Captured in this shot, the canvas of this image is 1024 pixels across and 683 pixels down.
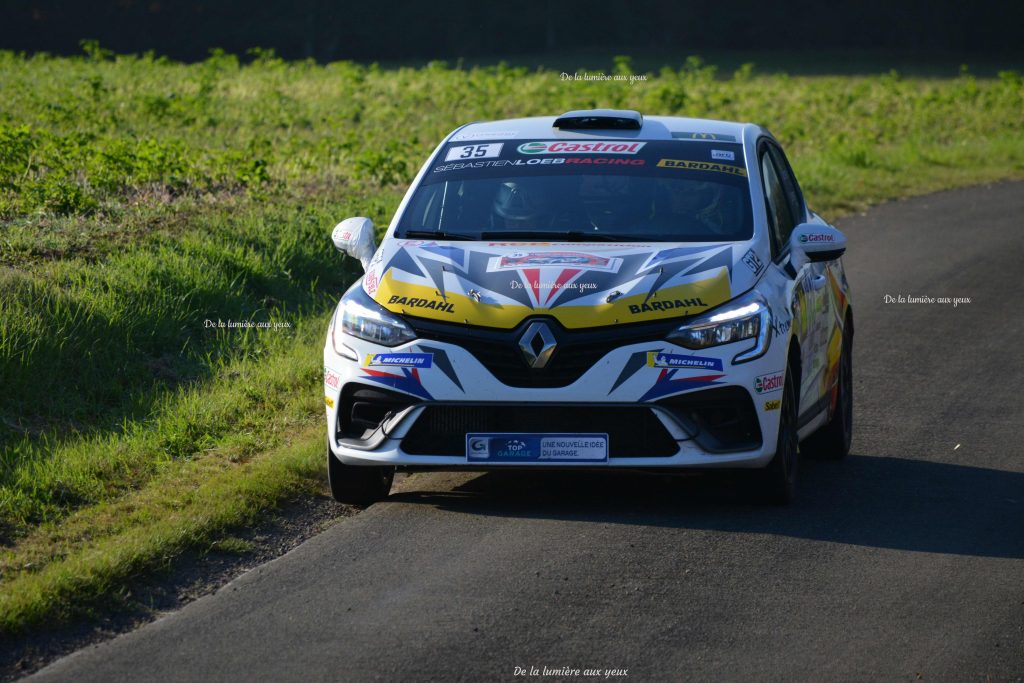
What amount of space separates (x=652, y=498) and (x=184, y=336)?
4.07 meters

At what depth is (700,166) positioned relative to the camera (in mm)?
7832

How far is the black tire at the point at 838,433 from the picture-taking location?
8.17m

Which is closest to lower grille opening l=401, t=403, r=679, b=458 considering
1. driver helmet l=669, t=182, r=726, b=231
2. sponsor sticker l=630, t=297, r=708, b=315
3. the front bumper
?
the front bumper

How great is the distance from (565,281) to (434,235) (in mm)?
1070

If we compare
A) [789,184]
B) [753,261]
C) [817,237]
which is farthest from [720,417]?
[789,184]

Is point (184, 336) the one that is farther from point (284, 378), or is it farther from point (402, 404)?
point (402, 404)

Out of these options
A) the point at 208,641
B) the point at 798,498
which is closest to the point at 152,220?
the point at 798,498

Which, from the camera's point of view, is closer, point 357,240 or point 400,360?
point 400,360

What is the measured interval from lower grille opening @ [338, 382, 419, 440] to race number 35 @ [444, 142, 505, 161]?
1.82 m

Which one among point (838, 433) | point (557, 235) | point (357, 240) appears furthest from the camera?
point (838, 433)

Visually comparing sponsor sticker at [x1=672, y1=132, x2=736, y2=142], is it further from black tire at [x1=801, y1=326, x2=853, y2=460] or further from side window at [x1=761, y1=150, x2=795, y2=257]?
black tire at [x1=801, y1=326, x2=853, y2=460]

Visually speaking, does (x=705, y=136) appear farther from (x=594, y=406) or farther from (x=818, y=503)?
(x=594, y=406)

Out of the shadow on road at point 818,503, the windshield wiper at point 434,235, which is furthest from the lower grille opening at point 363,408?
the windshield wiper at point 434,235

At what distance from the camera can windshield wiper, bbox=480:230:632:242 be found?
7.39m
